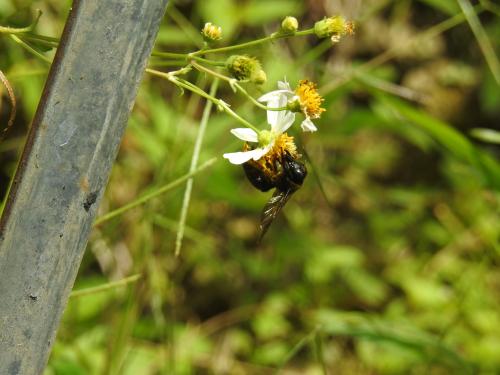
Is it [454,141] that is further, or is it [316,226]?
[316,226]

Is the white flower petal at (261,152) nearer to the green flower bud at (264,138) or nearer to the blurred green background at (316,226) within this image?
the green flower bud at (264,138)

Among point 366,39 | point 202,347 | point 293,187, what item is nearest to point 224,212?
point 202,347

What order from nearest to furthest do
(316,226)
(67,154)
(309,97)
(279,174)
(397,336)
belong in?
(67,154) < (309,97) < (279,174) < (397,336) < (316,226)

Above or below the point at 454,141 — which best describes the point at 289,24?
above

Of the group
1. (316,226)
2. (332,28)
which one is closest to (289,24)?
(332,28)

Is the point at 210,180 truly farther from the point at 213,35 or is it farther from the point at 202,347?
the point at 213,35

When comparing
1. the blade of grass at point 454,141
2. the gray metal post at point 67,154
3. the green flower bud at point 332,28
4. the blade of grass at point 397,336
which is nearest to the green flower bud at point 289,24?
the green flower bud at point 332,28

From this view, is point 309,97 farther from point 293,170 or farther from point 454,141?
point 454,141
